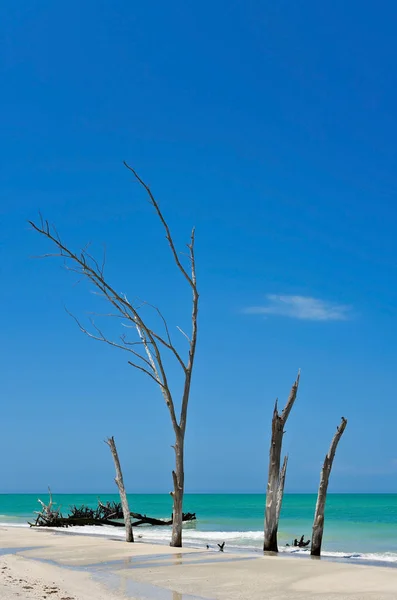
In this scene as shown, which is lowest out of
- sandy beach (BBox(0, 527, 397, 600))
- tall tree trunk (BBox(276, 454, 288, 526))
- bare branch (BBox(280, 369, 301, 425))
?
sandy beach (BBox(0, 527, 397, 600))

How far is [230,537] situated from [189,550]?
11077mm

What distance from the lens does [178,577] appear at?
36.5 feet

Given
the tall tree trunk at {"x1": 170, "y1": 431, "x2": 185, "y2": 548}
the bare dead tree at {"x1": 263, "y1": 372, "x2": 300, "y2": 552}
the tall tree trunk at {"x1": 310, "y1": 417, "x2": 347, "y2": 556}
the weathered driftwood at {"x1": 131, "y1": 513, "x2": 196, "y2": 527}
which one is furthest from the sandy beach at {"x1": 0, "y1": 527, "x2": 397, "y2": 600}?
the weathered driftwood at {"x1": 131, "y1": 513, "x2": 196, "y2": 527}

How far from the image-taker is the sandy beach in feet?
30.3

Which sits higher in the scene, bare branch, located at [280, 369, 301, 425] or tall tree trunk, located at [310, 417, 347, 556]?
bare branch, located at [280, 369, 301, 425]

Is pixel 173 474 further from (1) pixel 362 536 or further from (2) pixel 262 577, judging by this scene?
(1) pixel 362 536

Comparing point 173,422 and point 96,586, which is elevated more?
point 173,422

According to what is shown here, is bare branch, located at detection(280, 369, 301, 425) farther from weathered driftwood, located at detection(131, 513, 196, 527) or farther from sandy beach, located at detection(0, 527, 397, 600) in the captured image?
weathered driftwood, located at detection(131, 513, 196, 527)

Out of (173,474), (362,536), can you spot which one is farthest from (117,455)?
(362,536)

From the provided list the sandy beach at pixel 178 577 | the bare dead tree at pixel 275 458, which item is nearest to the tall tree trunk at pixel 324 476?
the bare dead tree at pixel 275 458

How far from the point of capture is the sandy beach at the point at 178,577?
9.25m

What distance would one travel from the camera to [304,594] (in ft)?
30.9

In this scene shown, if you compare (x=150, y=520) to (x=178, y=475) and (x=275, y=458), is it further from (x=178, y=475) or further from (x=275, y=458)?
(x=275, y=458)

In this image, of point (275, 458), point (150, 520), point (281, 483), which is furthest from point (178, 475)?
point (150, 520)
